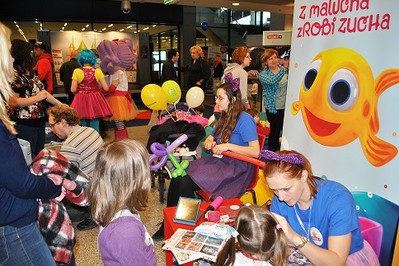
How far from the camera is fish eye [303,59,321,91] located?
2.24 meters

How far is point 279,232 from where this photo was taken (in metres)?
1.36

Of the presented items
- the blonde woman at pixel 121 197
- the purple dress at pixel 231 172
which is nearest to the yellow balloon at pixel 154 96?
the purple dress at pixel 231 172

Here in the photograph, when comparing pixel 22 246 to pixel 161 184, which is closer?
pixel 22 246

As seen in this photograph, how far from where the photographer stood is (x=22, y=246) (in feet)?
4.28

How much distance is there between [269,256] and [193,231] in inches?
24.6

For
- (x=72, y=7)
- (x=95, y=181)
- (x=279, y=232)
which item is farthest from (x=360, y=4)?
(x=72, y=7)

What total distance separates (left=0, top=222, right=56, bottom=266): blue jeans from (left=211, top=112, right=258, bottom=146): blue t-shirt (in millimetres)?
1600

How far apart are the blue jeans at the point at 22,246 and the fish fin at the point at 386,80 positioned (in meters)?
1.86

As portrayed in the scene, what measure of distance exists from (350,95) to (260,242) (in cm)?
119

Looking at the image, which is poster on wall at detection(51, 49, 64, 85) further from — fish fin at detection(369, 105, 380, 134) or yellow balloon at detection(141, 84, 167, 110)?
fish fin at detection(369, 105, 380, 134)

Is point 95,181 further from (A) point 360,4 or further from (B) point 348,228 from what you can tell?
(A) point 360,4

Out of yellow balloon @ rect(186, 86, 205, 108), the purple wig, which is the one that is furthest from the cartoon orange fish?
the purple wig

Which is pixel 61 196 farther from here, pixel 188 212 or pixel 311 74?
pixel 311 74

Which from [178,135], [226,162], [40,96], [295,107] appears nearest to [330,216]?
[295,107]
